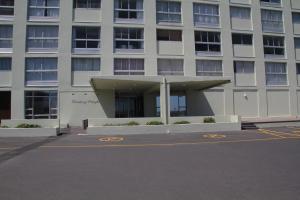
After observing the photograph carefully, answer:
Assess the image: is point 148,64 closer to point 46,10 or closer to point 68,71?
point 68,71

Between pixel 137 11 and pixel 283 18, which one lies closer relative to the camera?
pixel 137 11

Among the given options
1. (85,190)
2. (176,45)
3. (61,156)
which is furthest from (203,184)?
(176,45)

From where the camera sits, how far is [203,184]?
21.0 ft

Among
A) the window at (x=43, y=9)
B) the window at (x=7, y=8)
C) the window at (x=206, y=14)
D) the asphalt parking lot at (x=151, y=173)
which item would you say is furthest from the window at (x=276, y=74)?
the window at (x=7, y=8)

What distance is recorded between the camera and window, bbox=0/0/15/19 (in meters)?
24.0

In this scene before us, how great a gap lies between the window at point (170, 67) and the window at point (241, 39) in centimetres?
702

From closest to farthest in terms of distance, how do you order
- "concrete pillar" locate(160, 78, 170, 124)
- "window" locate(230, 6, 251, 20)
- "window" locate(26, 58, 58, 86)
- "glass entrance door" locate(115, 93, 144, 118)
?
1. "concrete pillar" locate(160, 78, 170, 124)
2. "window" locate(26, 58, 58, 86)
3. "glass entrance door" locate(115, 93, 144, 118)
4. "window" locate(230, 6, 251, 20)

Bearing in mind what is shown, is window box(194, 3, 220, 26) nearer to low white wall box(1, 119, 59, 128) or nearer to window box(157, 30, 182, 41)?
window box(157, 30, 182, 41)

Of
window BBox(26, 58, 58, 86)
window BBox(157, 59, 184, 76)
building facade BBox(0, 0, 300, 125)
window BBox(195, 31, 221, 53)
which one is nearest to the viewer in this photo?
building facade BBox(0, 0, 300, 125)

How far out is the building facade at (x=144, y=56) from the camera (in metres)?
23.6

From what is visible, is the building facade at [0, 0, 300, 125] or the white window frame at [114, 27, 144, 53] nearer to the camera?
the building facade at [0, 0, 300, 125]

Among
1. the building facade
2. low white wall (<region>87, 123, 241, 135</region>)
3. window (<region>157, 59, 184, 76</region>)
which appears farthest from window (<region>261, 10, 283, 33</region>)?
low white wall (<region>87, 123, 241, 135</region>)

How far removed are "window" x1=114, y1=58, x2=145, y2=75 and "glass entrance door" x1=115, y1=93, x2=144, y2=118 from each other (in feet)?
7.79

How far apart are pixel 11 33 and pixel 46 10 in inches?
154
